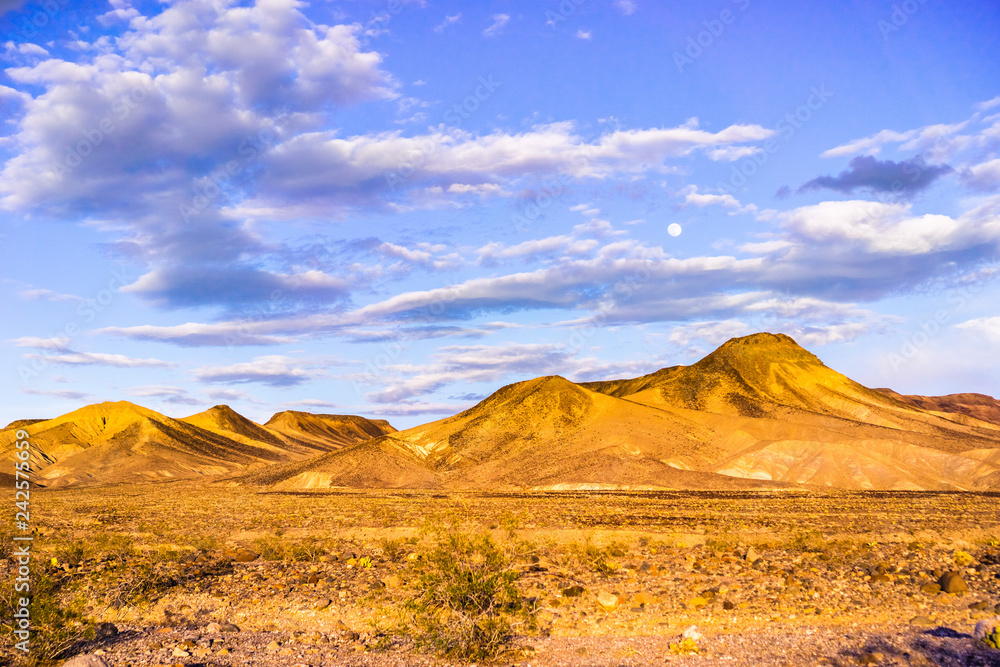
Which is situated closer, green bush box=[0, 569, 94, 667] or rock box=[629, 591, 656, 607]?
green bush box=[0, 569, 94, 667]

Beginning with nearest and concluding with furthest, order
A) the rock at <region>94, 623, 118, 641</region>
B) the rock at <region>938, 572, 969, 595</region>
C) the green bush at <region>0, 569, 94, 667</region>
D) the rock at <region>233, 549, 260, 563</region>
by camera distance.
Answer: the green bush at <region>0, 569, 94, 667</region> → the rock at <region>94, 623, 118, 641</region> → the rock at <region>938, 572, 969, 595</region> → the rock at <region>233, 549, 260, 563</region>

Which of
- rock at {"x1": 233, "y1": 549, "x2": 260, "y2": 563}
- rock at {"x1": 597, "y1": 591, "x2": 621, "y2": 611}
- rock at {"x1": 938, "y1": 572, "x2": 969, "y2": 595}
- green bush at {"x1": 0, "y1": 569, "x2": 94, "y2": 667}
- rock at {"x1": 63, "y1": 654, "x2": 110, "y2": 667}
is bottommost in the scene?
rock at {"x1": 938, "y1": 572, "x2": 969, "y2": 595}

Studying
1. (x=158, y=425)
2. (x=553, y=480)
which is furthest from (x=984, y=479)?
(x=158, y=425)

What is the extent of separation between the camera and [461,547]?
18672 millimetres

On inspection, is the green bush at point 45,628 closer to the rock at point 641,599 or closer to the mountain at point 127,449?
the rock at point 641,599

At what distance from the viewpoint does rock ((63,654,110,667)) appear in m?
12.5

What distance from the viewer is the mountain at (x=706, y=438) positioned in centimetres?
8188

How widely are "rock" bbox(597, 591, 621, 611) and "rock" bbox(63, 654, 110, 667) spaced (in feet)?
35.2

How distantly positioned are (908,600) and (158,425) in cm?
15523

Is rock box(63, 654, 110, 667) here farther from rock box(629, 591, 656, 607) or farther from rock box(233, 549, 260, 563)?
rock box(629, 591, 656, 607)

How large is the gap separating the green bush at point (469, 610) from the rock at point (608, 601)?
1874 mm

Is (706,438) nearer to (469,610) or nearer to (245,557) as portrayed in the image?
(245,557)

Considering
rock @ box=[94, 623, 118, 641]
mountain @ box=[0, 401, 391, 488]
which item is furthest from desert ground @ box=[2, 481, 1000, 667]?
mountain @ box=[0, 401, 391, 488]

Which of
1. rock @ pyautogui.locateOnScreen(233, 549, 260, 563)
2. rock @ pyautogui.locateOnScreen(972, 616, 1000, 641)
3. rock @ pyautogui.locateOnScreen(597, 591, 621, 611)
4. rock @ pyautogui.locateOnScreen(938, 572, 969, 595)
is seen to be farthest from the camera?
rock @ pyautogui.locateOnScreen(233, 549, 260, 563)
